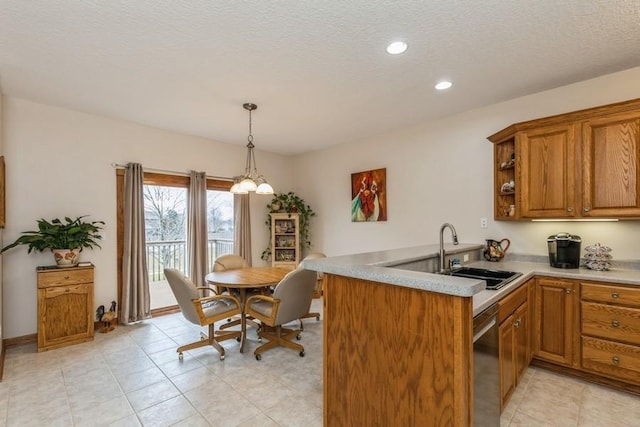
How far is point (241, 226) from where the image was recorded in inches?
203

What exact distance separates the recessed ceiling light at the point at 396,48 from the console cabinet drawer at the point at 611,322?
99.5 inches

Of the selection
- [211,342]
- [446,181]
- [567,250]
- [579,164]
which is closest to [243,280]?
[211,342]

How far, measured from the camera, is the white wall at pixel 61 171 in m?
3.29

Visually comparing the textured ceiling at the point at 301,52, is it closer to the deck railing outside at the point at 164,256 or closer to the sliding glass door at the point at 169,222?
the sliding glass door at the point at 169,222

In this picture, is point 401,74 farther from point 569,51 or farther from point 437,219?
point 437,219

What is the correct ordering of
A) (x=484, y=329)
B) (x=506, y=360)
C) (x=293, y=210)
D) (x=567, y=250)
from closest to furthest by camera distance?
(x=484, y=329) → (x=506, y=360) → (x=567, y=250) → (x=293, y=210)

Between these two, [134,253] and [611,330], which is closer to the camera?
[611,330]

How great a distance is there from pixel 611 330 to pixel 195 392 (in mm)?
3333

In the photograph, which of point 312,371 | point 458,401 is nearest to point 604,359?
point 458,401

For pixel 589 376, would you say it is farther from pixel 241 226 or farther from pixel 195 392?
pixel 241 226

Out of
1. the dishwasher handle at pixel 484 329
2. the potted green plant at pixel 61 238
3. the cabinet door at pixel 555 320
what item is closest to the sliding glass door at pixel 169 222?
the potted green plant at pixel 61 238

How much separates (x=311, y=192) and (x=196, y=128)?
7.56 feet

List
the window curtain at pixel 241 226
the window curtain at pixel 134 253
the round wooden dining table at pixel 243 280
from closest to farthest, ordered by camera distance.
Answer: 1. the round wooden dining table at pixel 243 280
2. the window curtain at pixel 134 253
3. the window curtain at pixel 241 226

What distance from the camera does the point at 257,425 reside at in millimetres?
2014
